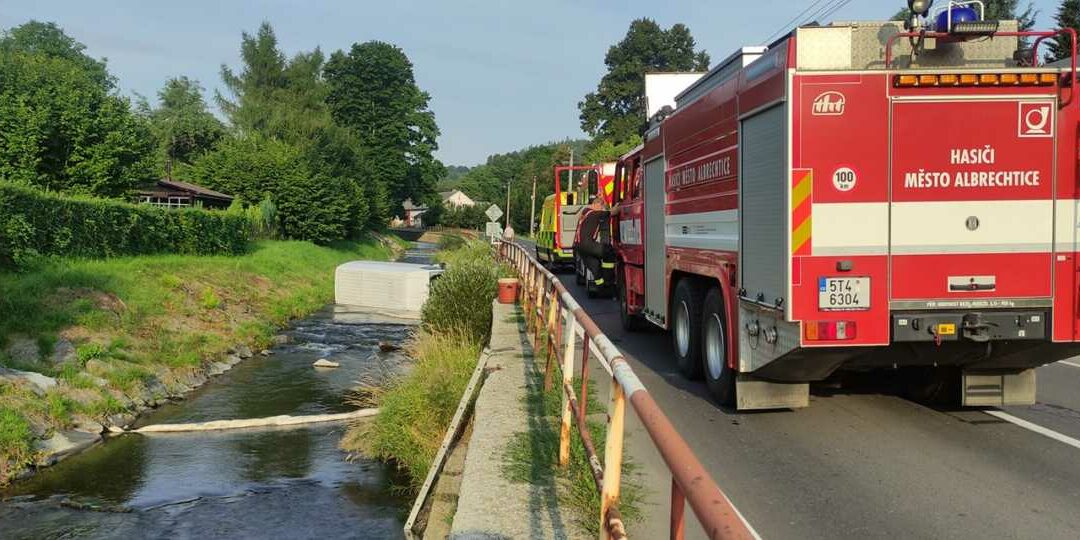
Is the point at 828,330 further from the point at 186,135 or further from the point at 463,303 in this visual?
the point at 186,135

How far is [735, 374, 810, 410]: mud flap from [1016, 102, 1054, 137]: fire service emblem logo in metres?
2.74

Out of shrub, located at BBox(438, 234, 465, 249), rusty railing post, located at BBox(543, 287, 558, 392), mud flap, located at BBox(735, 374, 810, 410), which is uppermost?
shrub, located at BBox(438, 234, 465, 249)

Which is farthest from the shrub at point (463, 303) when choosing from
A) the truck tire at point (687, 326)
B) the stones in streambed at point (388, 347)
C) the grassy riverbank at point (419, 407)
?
the truck tire at point (687, 326)

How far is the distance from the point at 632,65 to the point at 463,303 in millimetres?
81975

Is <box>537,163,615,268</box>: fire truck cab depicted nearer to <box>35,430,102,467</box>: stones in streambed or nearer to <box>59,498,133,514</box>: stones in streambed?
<box>35,430,102,467</box>: stones in streambed

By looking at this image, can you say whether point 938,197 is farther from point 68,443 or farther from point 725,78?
point 68,443

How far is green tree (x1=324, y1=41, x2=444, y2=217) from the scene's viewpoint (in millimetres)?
77000

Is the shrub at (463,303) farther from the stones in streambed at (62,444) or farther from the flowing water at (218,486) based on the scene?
the stones in streambed at (62,444)

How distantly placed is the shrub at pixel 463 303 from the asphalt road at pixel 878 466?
605 centimetres

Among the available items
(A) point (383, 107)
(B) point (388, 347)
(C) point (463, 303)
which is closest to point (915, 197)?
(C) point (463, 303)

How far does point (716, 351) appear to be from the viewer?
8.34 m

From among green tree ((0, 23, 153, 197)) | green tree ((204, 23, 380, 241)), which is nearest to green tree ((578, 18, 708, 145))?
green tree ((204, 23, 380, 241))

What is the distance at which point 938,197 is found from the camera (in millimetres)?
6625

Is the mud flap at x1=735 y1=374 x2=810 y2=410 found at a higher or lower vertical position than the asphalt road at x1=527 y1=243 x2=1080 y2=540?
higher
